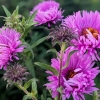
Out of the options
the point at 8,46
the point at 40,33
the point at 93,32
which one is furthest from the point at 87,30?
the point at 40,33

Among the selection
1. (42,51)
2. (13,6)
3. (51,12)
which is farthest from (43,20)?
(13,6)

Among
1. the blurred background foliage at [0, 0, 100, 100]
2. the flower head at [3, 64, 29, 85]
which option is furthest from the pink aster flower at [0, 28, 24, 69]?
the blurred background foliage at [0, 0, 100, 100]

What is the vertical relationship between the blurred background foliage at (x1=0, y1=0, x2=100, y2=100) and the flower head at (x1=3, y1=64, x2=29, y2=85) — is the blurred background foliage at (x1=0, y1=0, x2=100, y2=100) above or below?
above

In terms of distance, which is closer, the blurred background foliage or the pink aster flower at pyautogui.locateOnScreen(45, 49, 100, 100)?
the pink aster flower at pyautogui.locateOnScreen(45, 49, 100, 100)

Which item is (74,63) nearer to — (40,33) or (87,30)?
(87,30)

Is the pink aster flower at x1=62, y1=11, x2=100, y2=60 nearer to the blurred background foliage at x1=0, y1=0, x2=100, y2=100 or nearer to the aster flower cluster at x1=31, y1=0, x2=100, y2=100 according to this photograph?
the aster flower cluster at x1=31, y1=0, x2=100, y2=100
